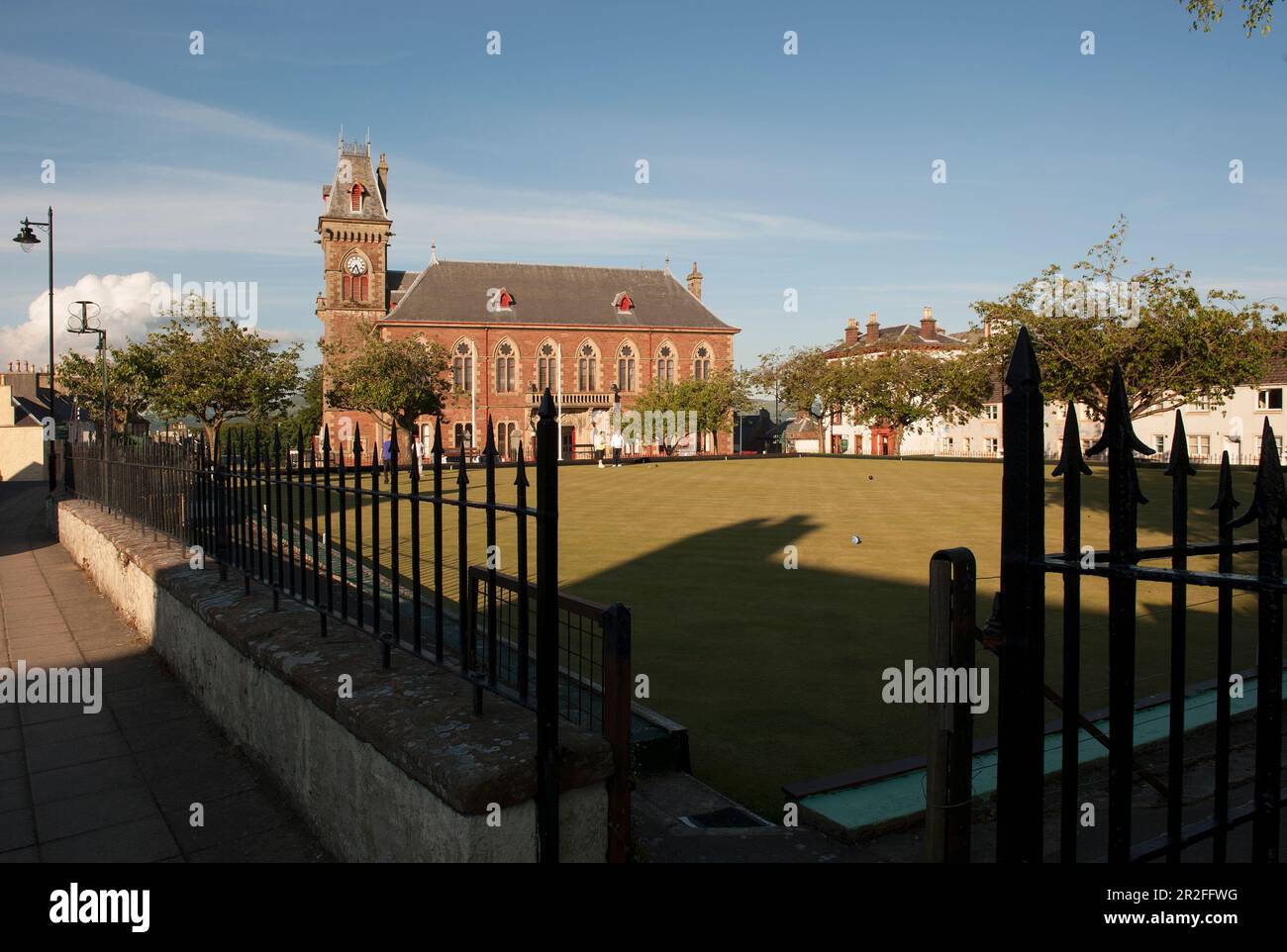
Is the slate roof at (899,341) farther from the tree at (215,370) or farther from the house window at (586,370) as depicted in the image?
the tree at (215,370)

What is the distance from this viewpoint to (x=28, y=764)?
5633 mm

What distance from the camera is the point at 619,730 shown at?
11.4 ft

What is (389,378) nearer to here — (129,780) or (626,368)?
(626,368)

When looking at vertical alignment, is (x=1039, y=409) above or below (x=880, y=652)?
above

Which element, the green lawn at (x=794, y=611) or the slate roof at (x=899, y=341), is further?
the slate roof at (x=899, y=341)

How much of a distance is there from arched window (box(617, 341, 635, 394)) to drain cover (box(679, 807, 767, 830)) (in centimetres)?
6788

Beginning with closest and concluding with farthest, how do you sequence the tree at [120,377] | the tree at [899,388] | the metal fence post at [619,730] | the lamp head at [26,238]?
the metal fence post at [619,730] → the lamp head at [26,238] → the tree at [120,377] → the tree at [899,388]

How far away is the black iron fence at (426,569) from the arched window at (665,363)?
6175 centimetres

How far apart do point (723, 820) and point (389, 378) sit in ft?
163

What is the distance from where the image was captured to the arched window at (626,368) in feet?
236

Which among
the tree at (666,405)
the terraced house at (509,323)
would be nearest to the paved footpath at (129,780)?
the terraced house at (509,323)

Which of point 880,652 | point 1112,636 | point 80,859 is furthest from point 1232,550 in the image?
point 880,652
